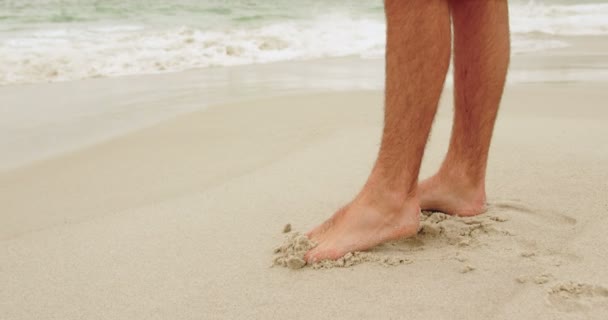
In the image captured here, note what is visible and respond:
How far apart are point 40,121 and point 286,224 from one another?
2.10 m

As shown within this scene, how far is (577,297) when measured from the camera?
3.80 ft

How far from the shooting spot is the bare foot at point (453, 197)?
5.37 feet

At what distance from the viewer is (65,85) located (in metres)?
4.55

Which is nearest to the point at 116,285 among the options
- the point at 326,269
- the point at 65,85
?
the point at 326,269

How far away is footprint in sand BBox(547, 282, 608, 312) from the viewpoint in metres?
1.12

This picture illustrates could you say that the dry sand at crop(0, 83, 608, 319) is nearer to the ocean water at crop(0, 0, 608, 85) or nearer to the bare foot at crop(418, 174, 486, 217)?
the bare foot at crop(418, 174, 486, 217)

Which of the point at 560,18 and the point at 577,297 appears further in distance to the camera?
the point at 560,18

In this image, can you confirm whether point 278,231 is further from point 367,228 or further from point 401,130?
point 401,130

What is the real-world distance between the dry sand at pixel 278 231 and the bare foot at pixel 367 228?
0.04m

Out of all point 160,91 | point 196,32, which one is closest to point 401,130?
point 160,91

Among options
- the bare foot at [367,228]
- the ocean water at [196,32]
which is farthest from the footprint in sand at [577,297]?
the ocean water at [196,32]

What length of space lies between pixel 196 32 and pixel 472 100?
683 centimetres

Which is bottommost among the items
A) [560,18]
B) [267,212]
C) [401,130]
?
[560,18]

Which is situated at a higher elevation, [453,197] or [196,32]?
[453,197]
